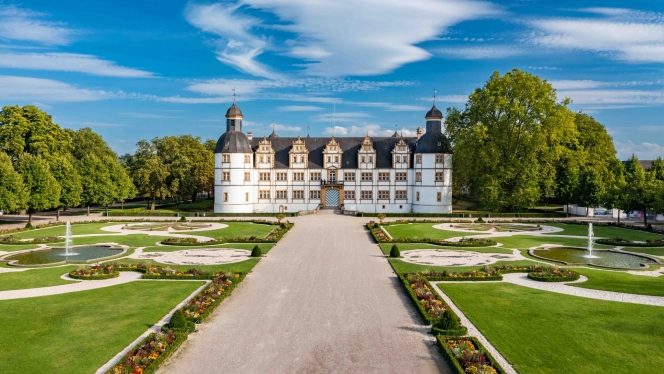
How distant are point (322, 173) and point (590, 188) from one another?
117ft

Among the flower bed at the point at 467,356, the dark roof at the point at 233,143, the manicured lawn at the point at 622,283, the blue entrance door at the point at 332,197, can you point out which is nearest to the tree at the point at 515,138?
the blue entrance door at the point at 332,197

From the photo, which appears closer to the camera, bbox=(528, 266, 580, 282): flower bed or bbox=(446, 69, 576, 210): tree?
bbox=(528, 266, 580, 282): flower bed

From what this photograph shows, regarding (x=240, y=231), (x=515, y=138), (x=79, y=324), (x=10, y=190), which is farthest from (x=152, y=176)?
(x=79, y=324)

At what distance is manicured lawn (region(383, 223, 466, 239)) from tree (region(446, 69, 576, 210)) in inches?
564

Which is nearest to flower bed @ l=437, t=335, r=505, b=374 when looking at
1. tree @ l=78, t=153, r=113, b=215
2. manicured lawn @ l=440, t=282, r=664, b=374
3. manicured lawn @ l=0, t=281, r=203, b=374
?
manicured lawn @ l=440, t=282, r=664, b=374

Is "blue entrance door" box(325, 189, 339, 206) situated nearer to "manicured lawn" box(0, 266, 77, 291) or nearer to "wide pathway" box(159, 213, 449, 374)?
"wide pathway" box(159, 213, 449, 374)

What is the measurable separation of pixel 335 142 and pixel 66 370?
6037cm

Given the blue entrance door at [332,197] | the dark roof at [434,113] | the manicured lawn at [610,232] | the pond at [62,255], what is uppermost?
the dark roof at [434,113]

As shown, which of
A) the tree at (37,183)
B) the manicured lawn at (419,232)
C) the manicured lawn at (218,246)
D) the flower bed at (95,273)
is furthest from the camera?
the tree at (37,183)

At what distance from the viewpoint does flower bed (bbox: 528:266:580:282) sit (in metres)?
24.8

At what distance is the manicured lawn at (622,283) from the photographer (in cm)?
2261

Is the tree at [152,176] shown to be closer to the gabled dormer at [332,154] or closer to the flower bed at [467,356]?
the gabled dormer at [332,154]

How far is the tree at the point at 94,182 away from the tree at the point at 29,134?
3879 mm

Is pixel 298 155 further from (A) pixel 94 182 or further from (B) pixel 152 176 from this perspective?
(A) pixel 94 182
